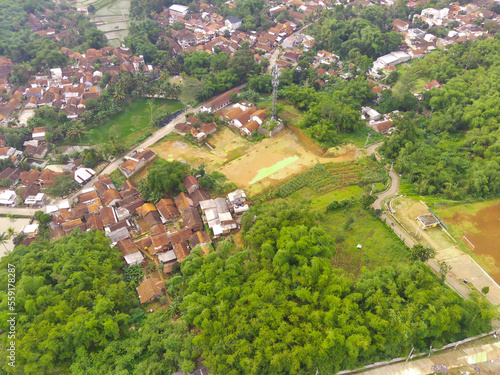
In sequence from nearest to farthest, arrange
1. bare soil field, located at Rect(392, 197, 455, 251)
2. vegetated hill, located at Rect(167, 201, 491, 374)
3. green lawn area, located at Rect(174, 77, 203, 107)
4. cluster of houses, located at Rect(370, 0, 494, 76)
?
1. vegetated hill, located at Rect(167, 201, 491, 374)
2. bare soil field, located at Rect(392, 197, 455, 251)
3. green lawn area, located at Rect(174, 77, 203, 107)
4. cluster of houses, located at Rect(370, 0, 494, 76)

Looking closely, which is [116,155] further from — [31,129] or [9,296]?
[9,296]

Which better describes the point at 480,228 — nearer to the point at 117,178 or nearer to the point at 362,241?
the point at 362,241

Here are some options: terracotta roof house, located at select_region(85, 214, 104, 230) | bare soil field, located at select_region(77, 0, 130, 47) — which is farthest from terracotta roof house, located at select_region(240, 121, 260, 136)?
bare soil field, located at select_region(77, 0, 130, 47)

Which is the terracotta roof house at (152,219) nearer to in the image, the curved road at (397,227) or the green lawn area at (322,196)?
the green lawn area at (322,196)

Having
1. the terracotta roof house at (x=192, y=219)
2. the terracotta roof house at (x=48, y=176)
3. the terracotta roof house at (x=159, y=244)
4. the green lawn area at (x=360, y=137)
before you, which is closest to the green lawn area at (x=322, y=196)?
the green lawn area at (x=360, y=137)

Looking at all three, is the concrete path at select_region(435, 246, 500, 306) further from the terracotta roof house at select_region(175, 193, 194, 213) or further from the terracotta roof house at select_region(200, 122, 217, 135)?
the terracotta roof house at select_region(200, 122, 217, 135)

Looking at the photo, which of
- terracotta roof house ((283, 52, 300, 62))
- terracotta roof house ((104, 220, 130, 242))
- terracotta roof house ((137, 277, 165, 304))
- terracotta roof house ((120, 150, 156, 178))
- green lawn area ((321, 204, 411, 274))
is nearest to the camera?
terracotta roof house ((137, 277, 165, 304))
